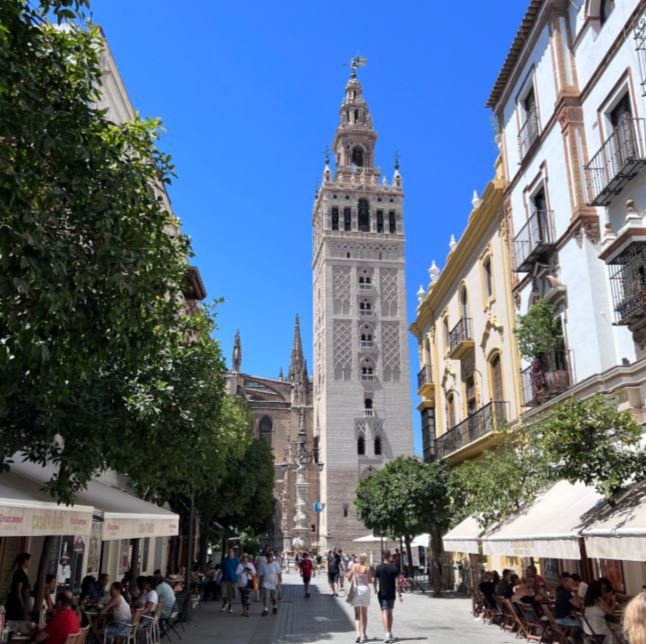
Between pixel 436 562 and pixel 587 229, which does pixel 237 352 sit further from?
pixel 587 229

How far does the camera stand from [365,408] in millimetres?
58375

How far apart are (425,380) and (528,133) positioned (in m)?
13.0

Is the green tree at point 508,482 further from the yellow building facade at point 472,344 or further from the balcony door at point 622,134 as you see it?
the balcony door at point 622,134

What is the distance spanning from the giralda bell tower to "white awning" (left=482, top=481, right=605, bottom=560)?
43553 millimetres

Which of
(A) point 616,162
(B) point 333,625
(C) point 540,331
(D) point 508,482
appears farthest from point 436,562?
(A) point 616,162

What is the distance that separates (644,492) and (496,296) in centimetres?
1081

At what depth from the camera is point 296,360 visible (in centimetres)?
7400

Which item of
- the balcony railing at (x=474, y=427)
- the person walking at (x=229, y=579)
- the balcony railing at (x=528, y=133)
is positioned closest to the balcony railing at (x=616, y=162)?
the balcony railing at (x=528, y=133)

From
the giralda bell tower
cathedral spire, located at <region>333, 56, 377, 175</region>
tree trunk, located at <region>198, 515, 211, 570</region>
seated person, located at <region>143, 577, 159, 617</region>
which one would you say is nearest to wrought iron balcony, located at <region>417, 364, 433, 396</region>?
tree trunk, located at <region>198, 515, 211, 570</region>

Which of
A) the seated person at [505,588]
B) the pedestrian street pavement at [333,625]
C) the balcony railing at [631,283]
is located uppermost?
the balcony railing at [631,283]

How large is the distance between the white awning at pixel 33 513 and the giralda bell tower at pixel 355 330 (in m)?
47.5

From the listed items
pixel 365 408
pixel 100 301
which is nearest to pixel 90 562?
pixel 100 301

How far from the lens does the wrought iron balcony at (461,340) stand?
20953mm

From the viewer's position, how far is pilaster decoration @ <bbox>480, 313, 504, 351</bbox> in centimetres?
1840
